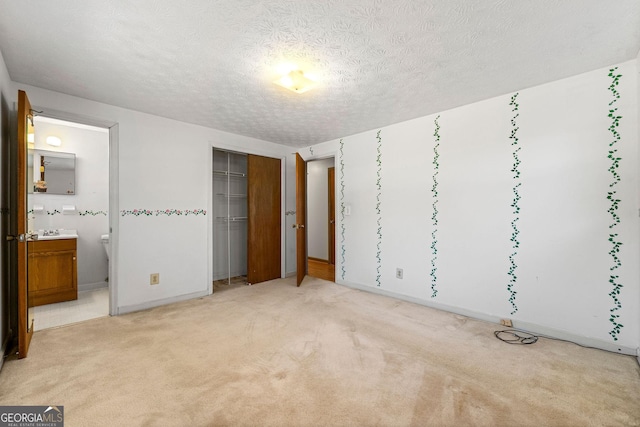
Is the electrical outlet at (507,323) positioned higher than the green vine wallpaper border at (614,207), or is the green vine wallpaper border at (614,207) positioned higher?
the green vine wallpaper border at (614,207)

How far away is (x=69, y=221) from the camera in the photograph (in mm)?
3912

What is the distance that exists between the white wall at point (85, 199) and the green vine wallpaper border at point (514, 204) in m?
5.43

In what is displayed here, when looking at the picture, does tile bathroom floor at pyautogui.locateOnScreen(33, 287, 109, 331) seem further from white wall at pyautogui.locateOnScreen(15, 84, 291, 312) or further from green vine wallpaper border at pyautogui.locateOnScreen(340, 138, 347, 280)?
green vine wallpaper border at pyautogui.locateOnScreen(340, 138, 347, 280)

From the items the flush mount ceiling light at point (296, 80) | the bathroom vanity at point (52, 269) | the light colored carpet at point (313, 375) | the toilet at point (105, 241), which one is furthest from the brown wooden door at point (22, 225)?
the flush mount ceiling light at point (296, 80)

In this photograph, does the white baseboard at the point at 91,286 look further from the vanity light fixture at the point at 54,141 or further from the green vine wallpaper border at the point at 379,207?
the green vine wallpaper border at the point at 379,207

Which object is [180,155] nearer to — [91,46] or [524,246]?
[91,46]

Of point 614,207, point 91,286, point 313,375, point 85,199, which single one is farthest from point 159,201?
point 614,207

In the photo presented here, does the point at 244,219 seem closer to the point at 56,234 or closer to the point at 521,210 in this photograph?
the point at 56,234

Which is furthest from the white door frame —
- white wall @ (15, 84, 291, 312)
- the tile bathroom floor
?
the tile bathroom floor

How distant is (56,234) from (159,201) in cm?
164

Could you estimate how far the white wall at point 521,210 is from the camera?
224 cm

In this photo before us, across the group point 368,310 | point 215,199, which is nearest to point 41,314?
point 215,199

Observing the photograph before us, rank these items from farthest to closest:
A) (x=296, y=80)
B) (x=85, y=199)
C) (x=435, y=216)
→ (x=85, y=199) < (x=435, y=216) < (x=296, y=80)

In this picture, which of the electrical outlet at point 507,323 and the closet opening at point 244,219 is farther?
the closet opening at point 244,219
